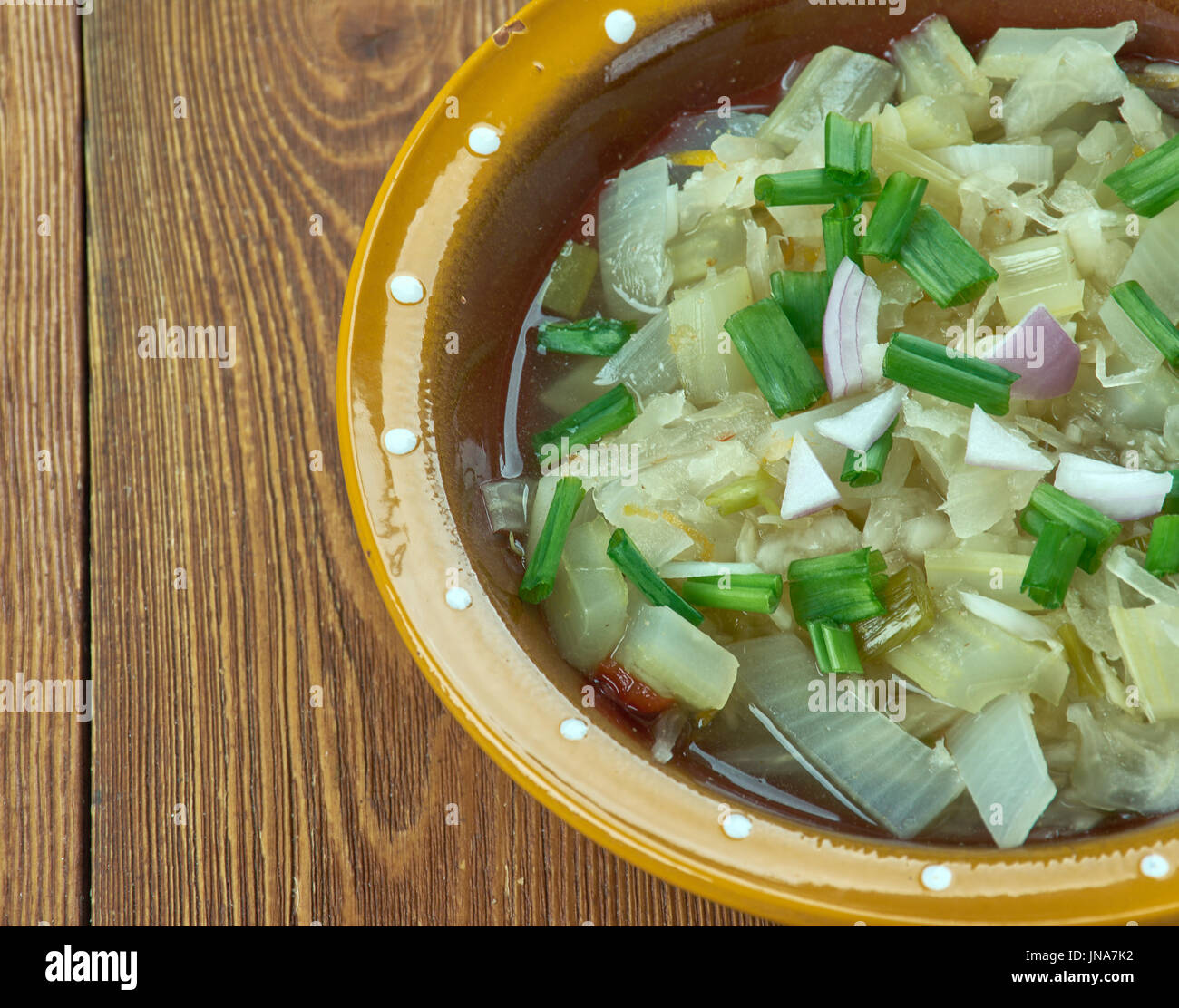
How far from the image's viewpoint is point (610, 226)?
5.99 ft

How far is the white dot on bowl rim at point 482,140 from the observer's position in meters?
1.67

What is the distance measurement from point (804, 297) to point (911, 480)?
0.33 meters

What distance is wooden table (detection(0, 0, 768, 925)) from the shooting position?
6.28 feet

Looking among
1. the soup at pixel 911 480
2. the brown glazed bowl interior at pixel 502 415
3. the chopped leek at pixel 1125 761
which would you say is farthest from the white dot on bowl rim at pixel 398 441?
the chopped leek at pixel 1125 761

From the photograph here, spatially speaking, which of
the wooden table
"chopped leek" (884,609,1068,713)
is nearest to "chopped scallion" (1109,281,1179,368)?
"chopped leek" (884,609,1068,713)

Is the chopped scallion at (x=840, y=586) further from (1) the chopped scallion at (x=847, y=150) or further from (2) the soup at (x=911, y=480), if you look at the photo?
(1) the chopped scallion at (x=847, y=150)

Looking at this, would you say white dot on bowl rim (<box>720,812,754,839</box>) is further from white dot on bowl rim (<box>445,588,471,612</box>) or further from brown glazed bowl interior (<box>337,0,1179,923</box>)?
white dot on bowl rim (<box>445,588,471,612</box>)

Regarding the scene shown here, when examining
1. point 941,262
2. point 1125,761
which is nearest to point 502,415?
point 941,262

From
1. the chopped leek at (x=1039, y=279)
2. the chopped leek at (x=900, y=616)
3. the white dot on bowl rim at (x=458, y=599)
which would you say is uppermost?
the chopped leek at (x=1039, y=279)

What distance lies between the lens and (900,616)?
5.11 ft

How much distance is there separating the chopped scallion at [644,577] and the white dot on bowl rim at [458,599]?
0.22m

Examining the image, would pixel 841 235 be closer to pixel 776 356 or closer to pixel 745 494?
pixel 776 356

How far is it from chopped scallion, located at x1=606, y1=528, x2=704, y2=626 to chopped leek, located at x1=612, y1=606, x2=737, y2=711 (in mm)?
16
